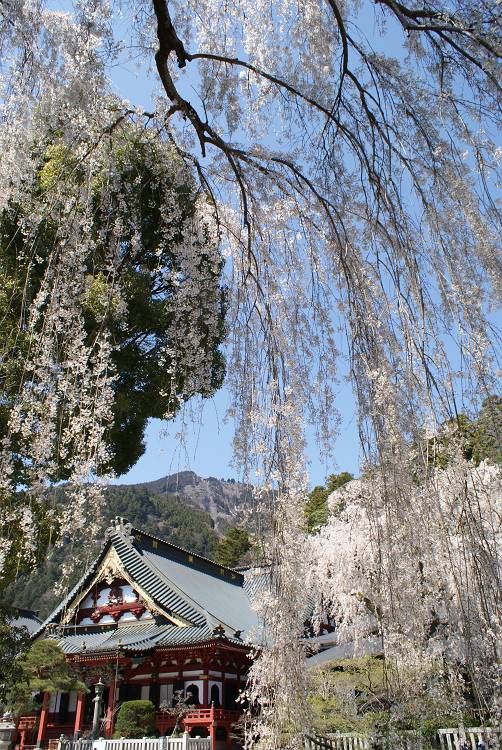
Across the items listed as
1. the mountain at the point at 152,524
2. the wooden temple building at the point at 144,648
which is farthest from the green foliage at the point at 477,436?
the wooden temple building at the point at 144,648

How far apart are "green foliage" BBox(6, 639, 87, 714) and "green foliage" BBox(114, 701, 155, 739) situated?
3.06 feet

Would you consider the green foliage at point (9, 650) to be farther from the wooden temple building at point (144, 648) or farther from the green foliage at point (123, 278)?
the green foliage at point (123, 278)

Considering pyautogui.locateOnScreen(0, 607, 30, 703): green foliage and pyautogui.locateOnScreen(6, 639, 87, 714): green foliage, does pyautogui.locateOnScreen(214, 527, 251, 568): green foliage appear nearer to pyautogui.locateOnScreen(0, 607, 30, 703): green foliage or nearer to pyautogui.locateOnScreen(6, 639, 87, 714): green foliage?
pyautogui.locateOnScreen(6, 639, 87, 714): green foliage

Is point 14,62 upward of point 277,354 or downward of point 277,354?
upward

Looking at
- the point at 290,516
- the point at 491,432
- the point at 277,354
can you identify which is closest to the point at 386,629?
the point at 290,516

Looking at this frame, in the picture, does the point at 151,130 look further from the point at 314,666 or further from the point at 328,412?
the point at 314,666

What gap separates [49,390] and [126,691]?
1015 cm

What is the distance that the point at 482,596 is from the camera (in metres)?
1.78

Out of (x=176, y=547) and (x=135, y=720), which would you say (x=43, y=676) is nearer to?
(x=135, y=720)

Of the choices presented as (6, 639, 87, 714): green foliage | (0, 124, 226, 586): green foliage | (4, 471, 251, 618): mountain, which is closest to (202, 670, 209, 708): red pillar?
(6, 639, 87, 714): green foliage

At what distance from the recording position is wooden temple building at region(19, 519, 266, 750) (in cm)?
965

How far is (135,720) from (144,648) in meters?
1.05

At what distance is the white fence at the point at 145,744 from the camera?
7.98 meters

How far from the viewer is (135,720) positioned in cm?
922
